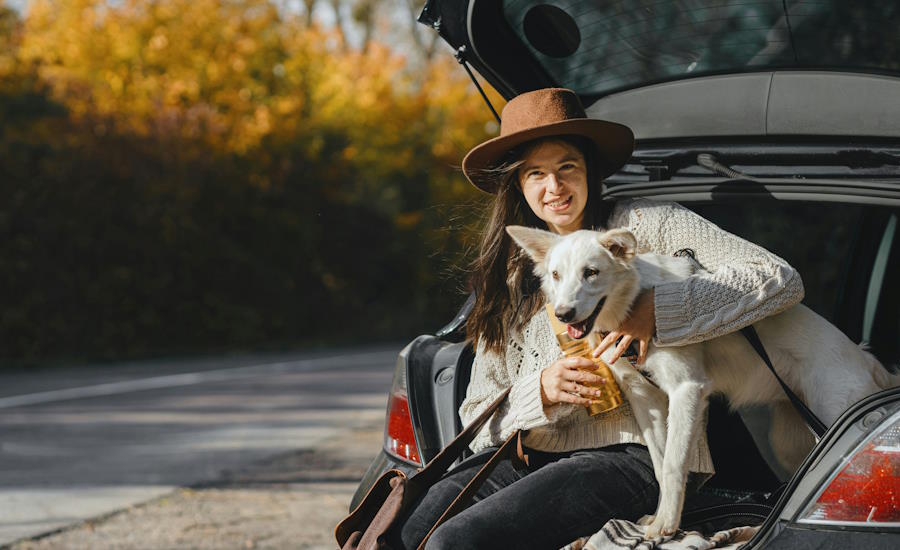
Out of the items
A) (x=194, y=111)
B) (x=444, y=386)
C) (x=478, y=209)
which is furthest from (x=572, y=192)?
(x=194, y=111)

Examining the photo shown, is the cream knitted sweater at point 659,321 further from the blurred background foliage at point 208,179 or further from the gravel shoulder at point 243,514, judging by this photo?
the blurred background foliage at point 208,179

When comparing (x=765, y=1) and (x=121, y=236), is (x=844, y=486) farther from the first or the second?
(x=121, y=236)

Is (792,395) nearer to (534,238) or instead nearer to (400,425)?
(534,238)

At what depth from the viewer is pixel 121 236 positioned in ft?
74.6

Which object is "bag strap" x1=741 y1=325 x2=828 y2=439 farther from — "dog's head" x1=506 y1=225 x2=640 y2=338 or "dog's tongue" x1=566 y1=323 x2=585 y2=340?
"dog's tongue" x1=566 y1=323 x2=585 y2=340

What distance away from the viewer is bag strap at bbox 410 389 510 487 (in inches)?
128

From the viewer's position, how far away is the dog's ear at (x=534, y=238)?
3.30 m

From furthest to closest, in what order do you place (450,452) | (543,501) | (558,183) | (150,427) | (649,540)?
(150,427)
(558,183)
(450,452)
(543,501)
(649,540)

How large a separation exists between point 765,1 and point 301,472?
5.67 m

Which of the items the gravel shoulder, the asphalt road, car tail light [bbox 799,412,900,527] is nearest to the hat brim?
car tail light [bbox 799,412,900,527]

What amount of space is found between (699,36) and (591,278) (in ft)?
3.64

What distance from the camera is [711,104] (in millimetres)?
3857

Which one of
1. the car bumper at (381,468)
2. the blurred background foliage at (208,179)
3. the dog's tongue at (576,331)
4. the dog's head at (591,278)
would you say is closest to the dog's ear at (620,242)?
the dog's head at (591,278)

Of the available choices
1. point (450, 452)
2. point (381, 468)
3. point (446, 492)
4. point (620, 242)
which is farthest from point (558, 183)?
point (381, 468)
